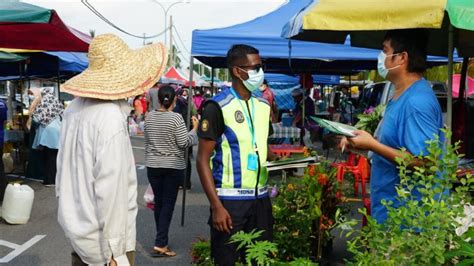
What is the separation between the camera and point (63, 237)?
6812 millimetres

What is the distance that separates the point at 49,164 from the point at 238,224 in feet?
25.3

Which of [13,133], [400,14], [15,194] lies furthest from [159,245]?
[13,133]

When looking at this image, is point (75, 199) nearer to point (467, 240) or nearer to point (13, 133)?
point (467, 240)

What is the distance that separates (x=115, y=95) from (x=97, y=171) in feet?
1.29

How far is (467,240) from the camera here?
2.25 metres

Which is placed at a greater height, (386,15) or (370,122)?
(386,15)

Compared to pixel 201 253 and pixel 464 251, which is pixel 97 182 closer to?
pixel 464 251

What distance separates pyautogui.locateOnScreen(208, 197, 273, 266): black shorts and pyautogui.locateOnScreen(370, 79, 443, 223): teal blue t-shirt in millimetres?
783

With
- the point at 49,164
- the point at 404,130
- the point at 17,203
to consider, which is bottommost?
the point at 17,203

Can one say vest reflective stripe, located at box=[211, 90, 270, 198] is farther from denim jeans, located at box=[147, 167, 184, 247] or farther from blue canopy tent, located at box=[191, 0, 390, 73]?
blue canopy tent, located at box=[191, 0, 390, 73]

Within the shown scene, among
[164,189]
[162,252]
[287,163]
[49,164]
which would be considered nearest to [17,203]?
[162,252]

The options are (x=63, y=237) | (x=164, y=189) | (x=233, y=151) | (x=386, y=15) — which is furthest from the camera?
(x=63, y=237)

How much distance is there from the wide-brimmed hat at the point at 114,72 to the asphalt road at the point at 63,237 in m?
3.31

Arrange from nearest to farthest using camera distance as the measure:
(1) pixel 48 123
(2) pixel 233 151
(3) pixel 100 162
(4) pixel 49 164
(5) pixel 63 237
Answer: (3) pixel 100 162 → (2) pixel 233 151 → (5) pixel 63 237 → (1) pixel 48 123 → (4) pixel 49 164
